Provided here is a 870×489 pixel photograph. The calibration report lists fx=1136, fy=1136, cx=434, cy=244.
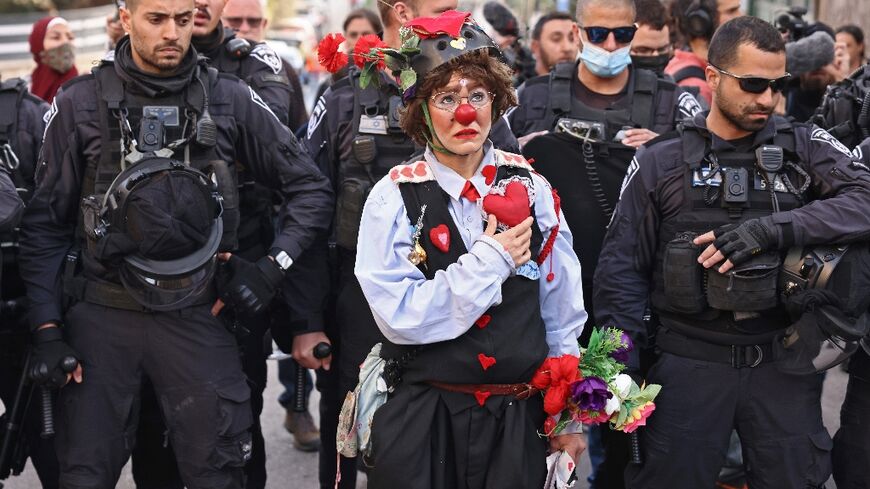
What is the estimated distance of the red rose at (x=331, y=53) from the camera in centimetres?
454

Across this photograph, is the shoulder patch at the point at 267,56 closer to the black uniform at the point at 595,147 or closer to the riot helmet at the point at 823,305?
the black uniform at the point at 595,147

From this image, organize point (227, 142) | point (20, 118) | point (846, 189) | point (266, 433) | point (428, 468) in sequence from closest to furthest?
point (428, 468) < point (846, 189) < point (227, 142) < point (20, 118) < point (266, 433)

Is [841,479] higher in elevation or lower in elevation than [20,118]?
lower

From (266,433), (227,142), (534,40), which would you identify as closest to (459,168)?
(227,142)

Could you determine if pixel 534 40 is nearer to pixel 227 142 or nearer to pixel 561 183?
pixel 561 183

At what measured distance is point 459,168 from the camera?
3760mm

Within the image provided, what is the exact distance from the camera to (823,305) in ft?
13.6

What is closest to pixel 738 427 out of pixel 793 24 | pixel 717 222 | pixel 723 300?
pixel 723 300

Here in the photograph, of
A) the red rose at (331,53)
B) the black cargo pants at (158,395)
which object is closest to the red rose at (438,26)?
the red rose at (331,53)

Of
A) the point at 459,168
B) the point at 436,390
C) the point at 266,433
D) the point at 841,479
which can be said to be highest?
the point at 459,168

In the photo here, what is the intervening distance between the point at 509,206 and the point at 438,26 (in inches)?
25.7

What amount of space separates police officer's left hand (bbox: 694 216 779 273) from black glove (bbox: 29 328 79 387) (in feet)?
8.07

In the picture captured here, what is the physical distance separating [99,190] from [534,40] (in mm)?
4853

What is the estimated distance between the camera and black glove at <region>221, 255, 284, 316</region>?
454 centimetres
